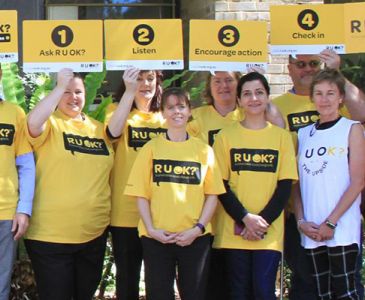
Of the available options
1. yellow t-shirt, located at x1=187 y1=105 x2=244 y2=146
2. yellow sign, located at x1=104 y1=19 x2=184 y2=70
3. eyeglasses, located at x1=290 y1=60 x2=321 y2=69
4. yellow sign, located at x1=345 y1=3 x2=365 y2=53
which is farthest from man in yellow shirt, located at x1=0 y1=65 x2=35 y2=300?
yellow sign, located at x1=345 y1=3 x2=365 y2=53

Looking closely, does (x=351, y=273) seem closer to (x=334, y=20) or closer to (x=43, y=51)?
(x=334, y=20)

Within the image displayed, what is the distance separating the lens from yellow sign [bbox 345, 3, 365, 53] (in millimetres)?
4223

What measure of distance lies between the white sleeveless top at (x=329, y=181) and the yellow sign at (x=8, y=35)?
2.16m

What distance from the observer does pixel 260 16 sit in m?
6.40

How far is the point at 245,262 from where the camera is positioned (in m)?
3.92

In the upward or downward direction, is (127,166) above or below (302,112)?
below

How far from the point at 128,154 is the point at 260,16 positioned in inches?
116

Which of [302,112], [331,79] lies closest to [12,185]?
[302,112]

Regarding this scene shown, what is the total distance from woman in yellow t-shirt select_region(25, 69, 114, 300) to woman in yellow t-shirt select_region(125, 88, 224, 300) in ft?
1.01

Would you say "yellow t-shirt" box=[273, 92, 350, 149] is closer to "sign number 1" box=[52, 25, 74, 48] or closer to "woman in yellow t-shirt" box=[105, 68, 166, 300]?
"woman in yellow t-shirt" box=[105, 68, 166, 300]

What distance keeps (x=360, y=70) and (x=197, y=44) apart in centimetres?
317

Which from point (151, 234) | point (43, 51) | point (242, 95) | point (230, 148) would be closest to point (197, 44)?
point (242, 95)

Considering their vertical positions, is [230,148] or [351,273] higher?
[230,148]

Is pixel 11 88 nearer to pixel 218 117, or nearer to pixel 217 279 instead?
pixel 218 117
